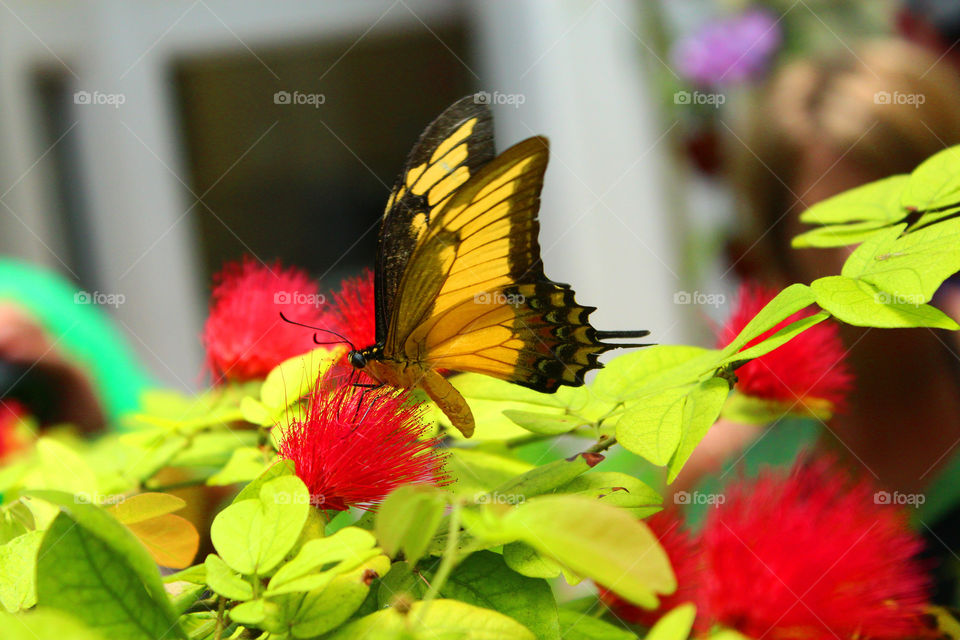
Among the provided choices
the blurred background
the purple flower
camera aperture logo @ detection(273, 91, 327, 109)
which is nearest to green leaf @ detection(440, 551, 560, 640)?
the purple flower

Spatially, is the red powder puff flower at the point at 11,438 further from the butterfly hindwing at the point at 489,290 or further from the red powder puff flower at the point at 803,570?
the red powder puff flower at the point at 803,570

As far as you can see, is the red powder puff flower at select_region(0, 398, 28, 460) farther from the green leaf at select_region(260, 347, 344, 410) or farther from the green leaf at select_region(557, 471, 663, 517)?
the green leaf at select_region(557, 471, 663, 517)

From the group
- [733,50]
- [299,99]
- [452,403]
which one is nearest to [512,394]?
[452,403]

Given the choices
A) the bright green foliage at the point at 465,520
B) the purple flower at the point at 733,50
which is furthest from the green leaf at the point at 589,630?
the purple flower at the point at 733,50

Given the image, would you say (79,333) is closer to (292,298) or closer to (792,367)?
(292,298)

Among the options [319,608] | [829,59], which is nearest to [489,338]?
[319,608]

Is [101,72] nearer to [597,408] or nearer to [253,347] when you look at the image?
[253,347]

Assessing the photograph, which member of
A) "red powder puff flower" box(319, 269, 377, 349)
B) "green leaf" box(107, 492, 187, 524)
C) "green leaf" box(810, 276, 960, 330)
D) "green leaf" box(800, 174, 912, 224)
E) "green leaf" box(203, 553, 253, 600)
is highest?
"green leaf" box(800, 174, 912, 224)

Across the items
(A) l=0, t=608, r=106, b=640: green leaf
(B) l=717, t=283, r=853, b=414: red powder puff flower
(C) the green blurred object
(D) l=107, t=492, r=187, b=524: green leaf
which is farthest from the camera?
(C) the green blurred object

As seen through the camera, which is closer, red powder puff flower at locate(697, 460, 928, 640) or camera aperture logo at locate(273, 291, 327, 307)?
red powder puff flower at locate(697, 460, 928, 640)
